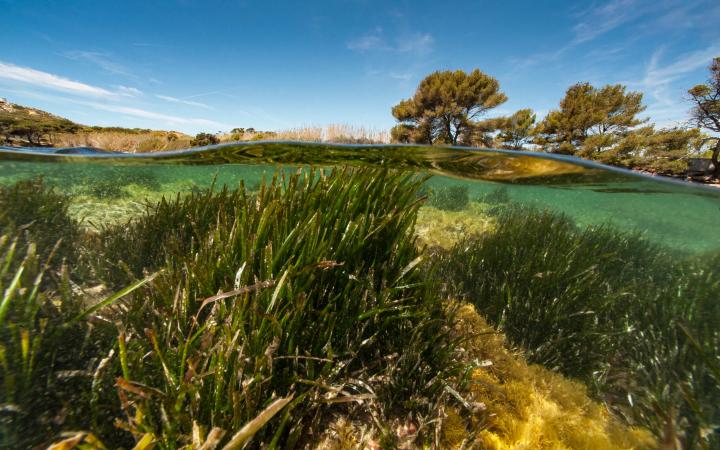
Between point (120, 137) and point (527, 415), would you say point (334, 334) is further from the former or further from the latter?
point (120, 137)

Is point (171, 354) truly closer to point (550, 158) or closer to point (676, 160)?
point (550, 158)

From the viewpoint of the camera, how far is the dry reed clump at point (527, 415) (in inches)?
86.1

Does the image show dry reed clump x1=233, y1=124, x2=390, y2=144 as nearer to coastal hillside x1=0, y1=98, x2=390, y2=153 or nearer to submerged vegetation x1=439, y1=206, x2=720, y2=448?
coastal hillside x1=0, y1=98, x2=390, y2=153

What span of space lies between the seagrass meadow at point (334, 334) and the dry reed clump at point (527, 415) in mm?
16

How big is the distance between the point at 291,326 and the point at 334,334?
47 centimetres

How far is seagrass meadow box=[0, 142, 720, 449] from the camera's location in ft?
5.24

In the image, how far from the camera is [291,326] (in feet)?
6.17

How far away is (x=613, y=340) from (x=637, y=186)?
8.65 metres

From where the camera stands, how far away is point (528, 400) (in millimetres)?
2566

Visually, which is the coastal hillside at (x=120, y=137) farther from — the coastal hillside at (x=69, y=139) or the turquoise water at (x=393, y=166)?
the turquoise water at (x=393, y=166)

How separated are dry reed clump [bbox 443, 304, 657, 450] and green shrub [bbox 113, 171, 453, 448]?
0.35 meters

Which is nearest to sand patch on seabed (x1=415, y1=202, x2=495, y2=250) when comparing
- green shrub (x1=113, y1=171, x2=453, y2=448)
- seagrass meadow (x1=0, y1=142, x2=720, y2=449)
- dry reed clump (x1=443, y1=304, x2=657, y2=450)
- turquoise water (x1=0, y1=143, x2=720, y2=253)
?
turquoise water (x1=0, y1=143, x2=720, y2=253)

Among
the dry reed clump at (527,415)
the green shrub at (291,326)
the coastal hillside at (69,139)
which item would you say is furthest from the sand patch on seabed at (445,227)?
the coastal hillside at (69,139)

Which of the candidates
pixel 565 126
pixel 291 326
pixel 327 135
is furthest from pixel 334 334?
pixel 565 126
